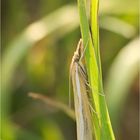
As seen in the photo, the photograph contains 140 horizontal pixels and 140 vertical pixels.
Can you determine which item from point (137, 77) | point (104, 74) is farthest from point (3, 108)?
point (137, 77)

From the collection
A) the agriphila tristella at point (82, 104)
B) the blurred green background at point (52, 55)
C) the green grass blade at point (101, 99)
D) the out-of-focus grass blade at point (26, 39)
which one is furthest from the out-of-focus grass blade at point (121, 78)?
the green grass blade at point (101, 99)

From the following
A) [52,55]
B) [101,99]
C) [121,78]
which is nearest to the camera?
[101,99]

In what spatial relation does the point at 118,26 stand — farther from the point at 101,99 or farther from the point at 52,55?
the point at 101,99

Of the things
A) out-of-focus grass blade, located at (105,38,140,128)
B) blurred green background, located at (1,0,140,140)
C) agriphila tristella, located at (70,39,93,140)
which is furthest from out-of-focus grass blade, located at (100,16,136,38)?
agriphila tristella, located at (70,39,93,140)

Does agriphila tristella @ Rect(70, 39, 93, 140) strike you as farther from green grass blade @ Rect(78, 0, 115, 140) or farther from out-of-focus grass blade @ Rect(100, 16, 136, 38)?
out-of-focus grass blade @ Rect(100, 16, 136, 38)

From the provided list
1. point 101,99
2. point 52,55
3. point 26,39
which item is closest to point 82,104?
point 101,99

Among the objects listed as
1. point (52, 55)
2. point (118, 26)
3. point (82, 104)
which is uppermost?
point (118, 26)

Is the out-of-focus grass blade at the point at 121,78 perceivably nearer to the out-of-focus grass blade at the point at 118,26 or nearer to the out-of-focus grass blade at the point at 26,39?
the out-of-focus grass blade at the point at 118,26
